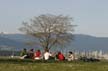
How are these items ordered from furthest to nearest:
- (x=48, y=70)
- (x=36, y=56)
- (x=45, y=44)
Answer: (x=45, y=44) < (x=36, y=56) < (x=48, y=70)

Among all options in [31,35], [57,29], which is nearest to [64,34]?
[57,29]

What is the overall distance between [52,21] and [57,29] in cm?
306

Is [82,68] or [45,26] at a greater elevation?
[45,26]

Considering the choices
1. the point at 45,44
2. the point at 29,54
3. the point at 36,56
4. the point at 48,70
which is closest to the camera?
the point at 48,70

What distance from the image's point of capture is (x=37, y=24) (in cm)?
10044

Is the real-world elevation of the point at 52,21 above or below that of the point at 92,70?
above

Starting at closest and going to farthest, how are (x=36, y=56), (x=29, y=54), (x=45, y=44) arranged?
1. (x=36, y=56)
2. (x=29, y=54)
3. (x=45, y=44)

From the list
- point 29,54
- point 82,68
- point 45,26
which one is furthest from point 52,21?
point 82,68

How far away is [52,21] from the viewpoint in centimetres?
10000

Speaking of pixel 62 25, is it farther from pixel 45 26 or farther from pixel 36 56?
pixel 36 56

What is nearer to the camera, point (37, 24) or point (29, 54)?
point (29, 54)

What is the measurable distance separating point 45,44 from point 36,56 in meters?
52.5

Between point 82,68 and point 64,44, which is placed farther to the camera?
point 64,44

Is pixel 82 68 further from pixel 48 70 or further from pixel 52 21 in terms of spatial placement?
pixel 52 21
